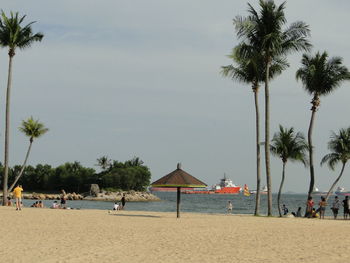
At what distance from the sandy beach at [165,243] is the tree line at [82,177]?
106 metres

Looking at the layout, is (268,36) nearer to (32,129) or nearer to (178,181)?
(178,181)

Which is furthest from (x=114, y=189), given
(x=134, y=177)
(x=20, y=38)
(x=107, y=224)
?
(x=107, y=224)

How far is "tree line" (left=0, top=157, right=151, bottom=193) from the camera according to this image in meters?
127

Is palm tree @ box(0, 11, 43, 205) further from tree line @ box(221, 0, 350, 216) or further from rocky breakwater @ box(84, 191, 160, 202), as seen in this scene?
rocky breakwater @ box(84, 191, 160, 202)

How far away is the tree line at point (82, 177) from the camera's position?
126875 millimetres

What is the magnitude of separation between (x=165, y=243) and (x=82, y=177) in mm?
117165

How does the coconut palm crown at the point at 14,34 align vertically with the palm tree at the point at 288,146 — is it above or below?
above

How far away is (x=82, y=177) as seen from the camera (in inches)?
5123

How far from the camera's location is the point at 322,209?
31516 millimetres

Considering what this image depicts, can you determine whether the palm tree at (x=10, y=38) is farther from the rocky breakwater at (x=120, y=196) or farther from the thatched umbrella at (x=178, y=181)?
the rocky breakwater at (x=120, y=196)

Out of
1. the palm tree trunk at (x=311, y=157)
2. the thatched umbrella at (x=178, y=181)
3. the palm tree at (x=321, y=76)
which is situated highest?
the palm tree at (x=321, y=76)

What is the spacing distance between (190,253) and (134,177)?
11505 centimetres

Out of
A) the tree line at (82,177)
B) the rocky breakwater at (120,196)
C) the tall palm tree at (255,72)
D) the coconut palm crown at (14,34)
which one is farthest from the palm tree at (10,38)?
the tree line at (82,177)

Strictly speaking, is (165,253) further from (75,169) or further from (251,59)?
(75,169)
